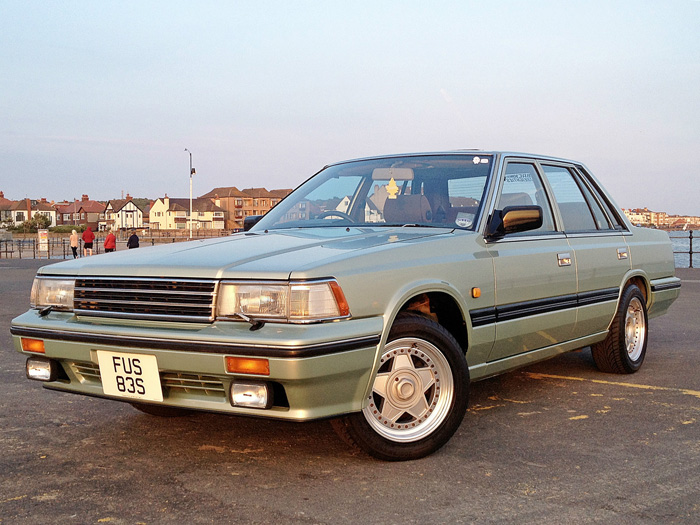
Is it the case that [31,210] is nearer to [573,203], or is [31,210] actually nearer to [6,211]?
[6,211]

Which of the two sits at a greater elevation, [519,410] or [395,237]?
[395,237]

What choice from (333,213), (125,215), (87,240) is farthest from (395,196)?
(125,215)

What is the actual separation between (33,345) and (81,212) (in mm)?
164170

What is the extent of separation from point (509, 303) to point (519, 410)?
0.78 m

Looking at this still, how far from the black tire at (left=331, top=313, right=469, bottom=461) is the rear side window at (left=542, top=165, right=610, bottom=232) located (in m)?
1.86

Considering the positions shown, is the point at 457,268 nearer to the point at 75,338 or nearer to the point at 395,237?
the point at 395,237

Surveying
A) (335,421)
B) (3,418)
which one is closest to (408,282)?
(335,421)

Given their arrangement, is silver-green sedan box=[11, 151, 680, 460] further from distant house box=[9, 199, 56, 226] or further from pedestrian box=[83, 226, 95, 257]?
distant house box=[9, 199, 56, 226]

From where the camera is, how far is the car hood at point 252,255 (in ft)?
10.8

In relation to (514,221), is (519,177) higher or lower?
higher

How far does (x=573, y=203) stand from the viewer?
544 centimetres

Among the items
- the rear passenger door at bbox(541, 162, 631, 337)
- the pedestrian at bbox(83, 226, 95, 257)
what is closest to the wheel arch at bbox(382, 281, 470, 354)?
the rear passenger door at bbox(541, 162, 631, 337)

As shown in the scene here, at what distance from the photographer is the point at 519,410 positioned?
4629 millimetres

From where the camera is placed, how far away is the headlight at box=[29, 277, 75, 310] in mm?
3764
